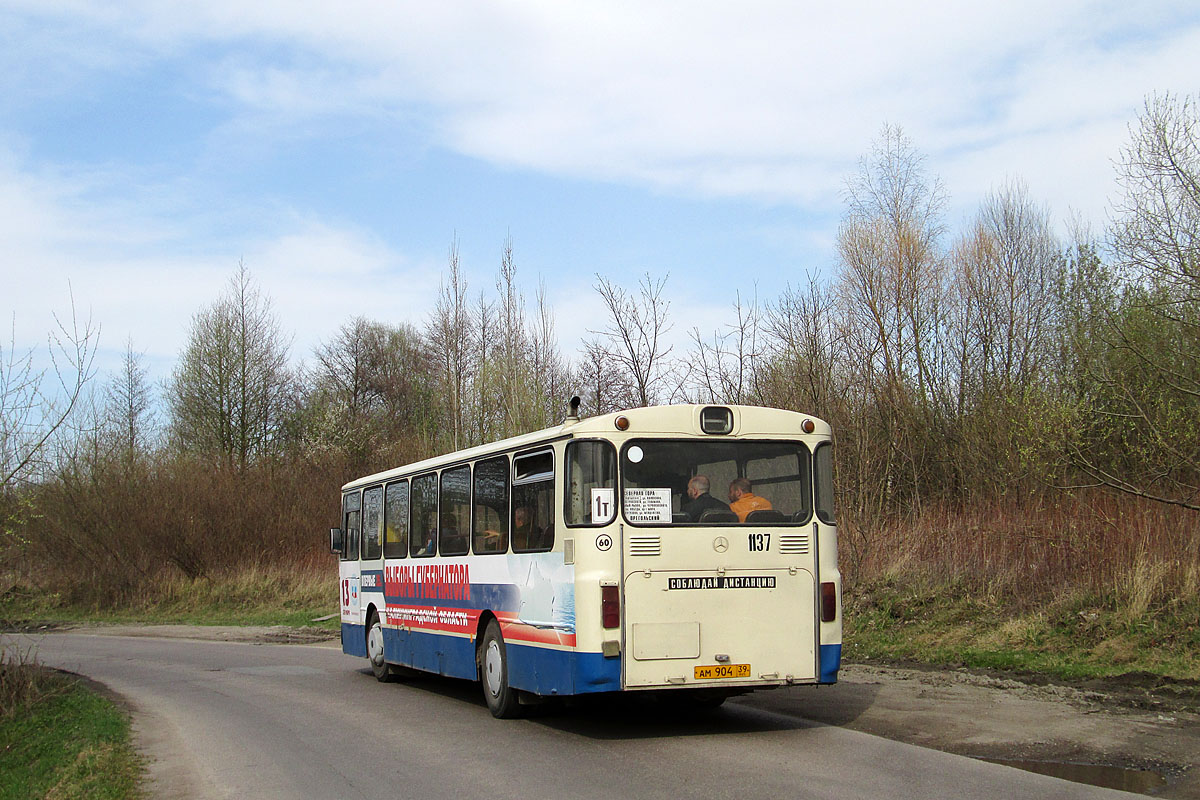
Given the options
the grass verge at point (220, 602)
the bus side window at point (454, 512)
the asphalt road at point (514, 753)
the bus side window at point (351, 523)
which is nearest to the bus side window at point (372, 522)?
the bus side window at point (351, 523)

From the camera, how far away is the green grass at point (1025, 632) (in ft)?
41.2

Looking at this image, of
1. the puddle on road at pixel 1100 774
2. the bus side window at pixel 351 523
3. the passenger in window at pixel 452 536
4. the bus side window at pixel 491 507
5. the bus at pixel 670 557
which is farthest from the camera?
the bus side window at pixel 351 523

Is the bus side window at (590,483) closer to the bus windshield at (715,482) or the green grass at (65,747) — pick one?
the bus windshield at (715,482)

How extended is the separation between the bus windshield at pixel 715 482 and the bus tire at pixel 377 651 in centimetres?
735

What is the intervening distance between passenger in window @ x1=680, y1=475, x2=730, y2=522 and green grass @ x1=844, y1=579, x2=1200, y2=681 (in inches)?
207

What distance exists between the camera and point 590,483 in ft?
32.4

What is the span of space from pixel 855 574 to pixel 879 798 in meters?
11.9

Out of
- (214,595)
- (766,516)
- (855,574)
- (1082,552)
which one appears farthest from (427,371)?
(766,516)

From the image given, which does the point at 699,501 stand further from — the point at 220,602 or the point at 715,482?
the point at 220,602

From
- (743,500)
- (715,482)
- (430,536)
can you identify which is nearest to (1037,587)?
(743,500)

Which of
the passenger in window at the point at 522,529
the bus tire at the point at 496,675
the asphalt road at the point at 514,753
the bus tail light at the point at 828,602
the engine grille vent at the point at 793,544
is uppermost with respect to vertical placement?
the passenger in window at the point at 522,529

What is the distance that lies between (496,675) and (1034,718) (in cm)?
530

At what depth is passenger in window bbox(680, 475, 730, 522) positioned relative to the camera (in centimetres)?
1002

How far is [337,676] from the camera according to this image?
17.1 metres
